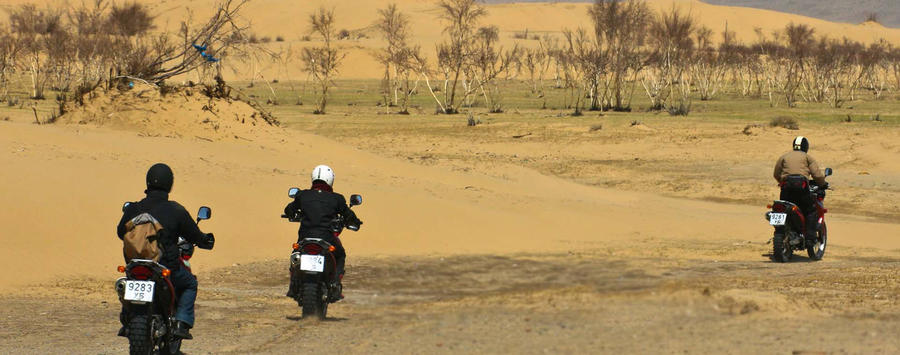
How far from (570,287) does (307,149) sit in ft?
34.8

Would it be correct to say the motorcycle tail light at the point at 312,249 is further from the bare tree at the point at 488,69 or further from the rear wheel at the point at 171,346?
the bare tree at the point at 488,69

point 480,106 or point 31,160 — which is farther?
point 480,106

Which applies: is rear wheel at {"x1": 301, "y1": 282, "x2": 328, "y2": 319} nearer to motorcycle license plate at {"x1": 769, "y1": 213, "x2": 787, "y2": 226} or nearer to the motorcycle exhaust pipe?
the motorcycle exhaust pipe

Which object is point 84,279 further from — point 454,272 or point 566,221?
point 566,221

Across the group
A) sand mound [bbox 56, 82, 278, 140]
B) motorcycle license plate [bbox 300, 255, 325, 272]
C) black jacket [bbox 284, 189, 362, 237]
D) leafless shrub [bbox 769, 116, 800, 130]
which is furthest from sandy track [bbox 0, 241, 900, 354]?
leafless shrub [bbox 769, 116, 800, 130]

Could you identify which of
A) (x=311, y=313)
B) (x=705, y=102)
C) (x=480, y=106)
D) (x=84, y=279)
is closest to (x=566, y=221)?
(x=84, y=279)

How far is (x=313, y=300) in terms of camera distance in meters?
9.11

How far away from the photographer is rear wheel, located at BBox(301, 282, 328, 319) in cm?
909

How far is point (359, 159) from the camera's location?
21516mm

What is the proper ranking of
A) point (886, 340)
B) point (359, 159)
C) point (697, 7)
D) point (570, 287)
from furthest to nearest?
point (697, 7), point (359, 159), point (570, 287), point (886, 340)

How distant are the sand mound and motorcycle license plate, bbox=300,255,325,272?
1204 centimetres

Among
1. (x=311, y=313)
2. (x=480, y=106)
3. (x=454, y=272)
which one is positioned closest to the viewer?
(x=311, y=313)

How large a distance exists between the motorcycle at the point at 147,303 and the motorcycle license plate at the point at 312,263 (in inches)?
71.8

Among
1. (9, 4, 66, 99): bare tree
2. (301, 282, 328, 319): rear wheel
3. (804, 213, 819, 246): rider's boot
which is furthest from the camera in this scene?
(9, 4, 66, 99): bare tree
